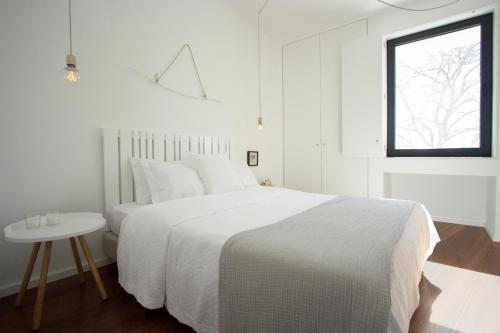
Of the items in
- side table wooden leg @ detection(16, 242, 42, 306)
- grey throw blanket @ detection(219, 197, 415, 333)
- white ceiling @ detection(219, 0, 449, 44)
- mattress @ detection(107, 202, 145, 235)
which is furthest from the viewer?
white ceiling @ detection(219, 0, 449, 44)

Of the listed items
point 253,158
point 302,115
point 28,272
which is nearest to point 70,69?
point 28,272

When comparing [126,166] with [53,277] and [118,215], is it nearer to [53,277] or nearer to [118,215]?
[118,215]

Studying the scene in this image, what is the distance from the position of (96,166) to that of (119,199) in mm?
335

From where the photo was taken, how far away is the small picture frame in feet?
11.6

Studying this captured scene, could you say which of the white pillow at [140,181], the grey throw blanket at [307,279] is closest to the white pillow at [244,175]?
the white pillow at [140,181]

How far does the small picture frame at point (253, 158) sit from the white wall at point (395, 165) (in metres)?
1.07

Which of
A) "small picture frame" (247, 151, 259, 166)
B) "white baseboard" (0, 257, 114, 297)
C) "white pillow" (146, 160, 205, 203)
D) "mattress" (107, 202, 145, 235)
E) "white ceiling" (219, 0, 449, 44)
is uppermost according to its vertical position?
"white ceiling" (219, 0, 449, 44)

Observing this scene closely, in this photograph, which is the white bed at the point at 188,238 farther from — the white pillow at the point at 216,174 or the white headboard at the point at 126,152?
the white pillow at the point at 216,174

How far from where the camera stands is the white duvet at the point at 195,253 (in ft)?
3.51

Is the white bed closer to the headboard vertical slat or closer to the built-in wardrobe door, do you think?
the headboard vertical slat

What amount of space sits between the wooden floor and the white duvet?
0.13 metres

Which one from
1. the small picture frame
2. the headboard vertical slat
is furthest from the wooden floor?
the small picture frame

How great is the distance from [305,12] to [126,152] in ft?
9.47

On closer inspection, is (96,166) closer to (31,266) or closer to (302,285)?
(31,266)
